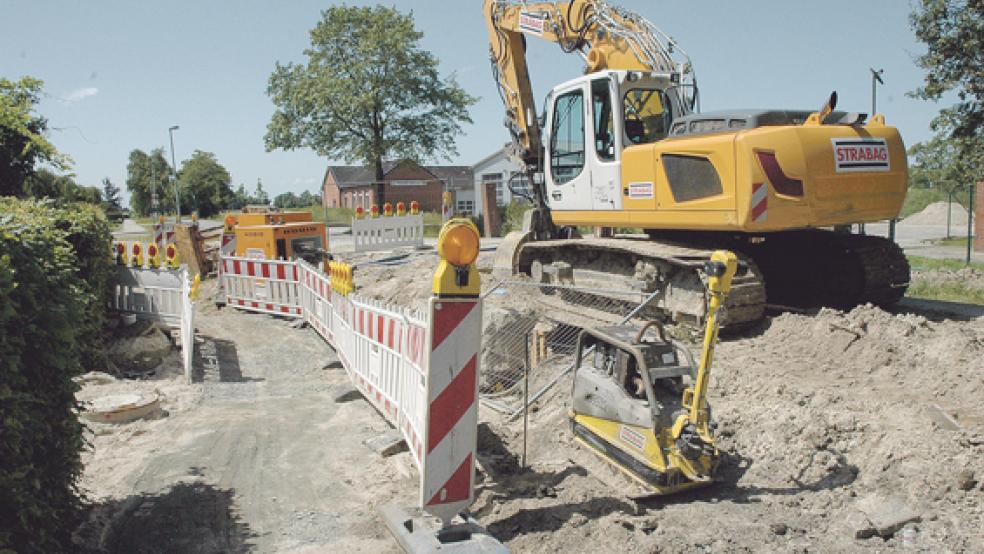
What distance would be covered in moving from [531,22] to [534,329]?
5.32 metres

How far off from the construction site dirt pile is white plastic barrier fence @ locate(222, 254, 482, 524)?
2.10 ft

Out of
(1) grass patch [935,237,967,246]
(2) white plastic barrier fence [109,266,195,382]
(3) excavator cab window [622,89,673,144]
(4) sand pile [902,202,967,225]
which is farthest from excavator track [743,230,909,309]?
(4) sand pile [902,202,967,225]

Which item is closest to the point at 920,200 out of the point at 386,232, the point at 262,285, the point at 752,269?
the point at 386,232

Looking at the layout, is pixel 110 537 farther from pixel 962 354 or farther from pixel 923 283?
pixel 923 283

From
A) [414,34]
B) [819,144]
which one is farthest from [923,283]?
[414,34]

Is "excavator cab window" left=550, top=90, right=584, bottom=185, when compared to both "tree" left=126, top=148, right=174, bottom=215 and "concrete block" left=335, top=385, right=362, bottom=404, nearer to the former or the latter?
"concrete block" left=335, top=385, right=362, bottom=404

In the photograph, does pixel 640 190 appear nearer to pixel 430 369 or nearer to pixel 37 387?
pixel 430 369

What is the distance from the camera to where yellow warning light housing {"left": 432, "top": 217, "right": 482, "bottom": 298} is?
4051 mm

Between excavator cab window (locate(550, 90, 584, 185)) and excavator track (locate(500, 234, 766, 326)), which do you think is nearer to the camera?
excavator track (locate(500, 234, 766, 326))

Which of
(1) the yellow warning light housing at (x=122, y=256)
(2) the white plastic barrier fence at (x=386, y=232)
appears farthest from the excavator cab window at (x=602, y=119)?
(2) the white plastic barrier fence at (x=386, y=232)

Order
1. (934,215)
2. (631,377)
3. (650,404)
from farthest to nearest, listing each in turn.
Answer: (934,215), (631,377), (650,404)

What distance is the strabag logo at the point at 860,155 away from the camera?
7.62 m

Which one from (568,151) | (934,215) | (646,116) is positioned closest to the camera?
(646,116)

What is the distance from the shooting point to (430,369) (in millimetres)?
4090
